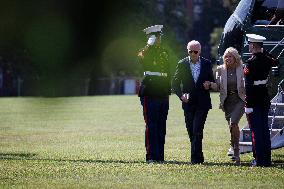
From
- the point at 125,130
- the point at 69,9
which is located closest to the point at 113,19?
the point at 69,9

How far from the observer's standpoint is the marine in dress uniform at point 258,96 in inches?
470

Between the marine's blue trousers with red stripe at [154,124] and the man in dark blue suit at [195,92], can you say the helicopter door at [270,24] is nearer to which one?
the man in dark blue suit at [195,92]

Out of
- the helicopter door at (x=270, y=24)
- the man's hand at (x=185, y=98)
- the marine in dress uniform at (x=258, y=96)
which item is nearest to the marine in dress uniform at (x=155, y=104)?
the man's hand at (x=185, y=98)

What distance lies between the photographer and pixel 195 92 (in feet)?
40.9

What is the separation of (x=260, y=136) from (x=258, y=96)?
0.63 m

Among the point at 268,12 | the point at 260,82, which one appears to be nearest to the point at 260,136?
the point at 260,82

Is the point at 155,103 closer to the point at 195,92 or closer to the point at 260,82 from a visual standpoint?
the point at 195,92

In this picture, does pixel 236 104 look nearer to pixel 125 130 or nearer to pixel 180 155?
pixel 180 155

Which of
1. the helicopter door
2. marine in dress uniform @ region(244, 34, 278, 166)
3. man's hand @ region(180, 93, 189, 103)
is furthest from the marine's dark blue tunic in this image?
the helicopter door

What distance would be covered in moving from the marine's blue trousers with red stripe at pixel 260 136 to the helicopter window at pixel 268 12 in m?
3.85

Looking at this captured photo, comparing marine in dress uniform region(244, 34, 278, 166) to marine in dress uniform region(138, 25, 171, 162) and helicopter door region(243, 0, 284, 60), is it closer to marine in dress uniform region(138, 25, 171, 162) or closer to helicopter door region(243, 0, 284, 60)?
marine in dress uniform region(138, 25, 171, 162)

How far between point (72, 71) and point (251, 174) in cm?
788

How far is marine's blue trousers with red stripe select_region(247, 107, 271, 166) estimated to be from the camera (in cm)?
1186

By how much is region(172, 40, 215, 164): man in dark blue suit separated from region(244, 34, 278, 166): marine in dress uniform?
0.71 m
